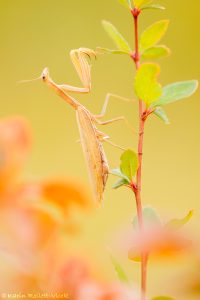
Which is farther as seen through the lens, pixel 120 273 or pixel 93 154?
pixel 93 154

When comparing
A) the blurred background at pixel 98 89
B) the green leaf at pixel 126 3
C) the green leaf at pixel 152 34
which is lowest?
the blurred background at pixel 98 89

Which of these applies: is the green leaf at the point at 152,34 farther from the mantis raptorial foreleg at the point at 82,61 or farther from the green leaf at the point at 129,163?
the mantis raptorial foreleg at the point at 82,61

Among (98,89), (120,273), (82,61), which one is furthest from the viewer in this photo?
(98,89)

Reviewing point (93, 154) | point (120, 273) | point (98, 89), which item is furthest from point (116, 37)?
point (98, 89)

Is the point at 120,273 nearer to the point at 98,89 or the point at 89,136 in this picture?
the point at 89,136

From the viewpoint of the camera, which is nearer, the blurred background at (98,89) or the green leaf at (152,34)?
the green leaf at (152,34)

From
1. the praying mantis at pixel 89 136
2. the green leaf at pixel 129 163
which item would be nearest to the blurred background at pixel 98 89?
the praying mantis at pixel 89 136
